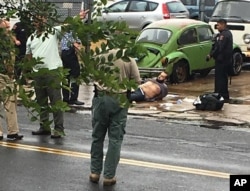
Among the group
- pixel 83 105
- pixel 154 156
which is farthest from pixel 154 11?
pixel 154 156

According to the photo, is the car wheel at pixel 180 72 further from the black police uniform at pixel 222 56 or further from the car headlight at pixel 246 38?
the car headlight at pixel 246 38

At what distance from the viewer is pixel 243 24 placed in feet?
63.6

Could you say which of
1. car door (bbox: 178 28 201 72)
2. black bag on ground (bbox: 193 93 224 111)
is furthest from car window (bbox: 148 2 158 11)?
black bag on ground (bbox: 193 93 224 111)

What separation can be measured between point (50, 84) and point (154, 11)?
20106 mm

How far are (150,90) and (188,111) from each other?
139cm

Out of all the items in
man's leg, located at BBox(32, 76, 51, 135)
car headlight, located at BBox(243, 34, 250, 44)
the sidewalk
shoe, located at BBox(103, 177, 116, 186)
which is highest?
man's leg, located at BBox(32, 76, 51, 135)

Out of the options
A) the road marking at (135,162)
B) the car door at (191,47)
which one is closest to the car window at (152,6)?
the car door at (191,47)

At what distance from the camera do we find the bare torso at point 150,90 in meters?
13.9

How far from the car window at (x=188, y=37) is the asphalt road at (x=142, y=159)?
20.7ft

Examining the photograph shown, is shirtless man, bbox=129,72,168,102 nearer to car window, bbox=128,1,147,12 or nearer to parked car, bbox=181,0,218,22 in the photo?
car window, bbox=128,1,147,12

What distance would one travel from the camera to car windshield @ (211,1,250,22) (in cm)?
1958

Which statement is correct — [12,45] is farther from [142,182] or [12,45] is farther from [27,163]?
[27,163]

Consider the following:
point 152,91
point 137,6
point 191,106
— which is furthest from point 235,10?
point 191,106

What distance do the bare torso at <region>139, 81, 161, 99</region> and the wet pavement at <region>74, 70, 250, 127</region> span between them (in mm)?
197
